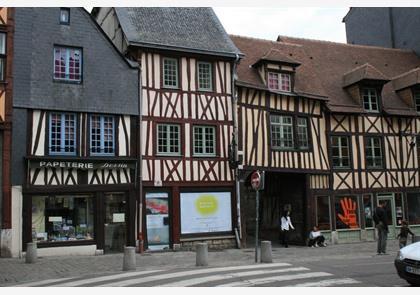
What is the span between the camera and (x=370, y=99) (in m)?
21.9

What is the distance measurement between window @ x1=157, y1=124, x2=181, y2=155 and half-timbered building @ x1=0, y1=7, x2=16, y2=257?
494 cm

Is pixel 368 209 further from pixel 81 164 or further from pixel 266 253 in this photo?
pixel 81 164

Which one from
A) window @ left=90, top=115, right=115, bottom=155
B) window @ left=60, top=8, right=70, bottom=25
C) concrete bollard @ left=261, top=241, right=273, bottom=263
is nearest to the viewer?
concrete bollard @ left=261, top=241, right=273, bottom=263

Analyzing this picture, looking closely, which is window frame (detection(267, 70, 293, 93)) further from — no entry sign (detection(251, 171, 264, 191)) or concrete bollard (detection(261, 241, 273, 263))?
concrete bollard (detection(261, 241, 273, 263))

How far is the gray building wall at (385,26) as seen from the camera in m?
26.2

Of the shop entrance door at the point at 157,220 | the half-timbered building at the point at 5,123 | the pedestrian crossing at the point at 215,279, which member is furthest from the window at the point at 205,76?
the pedestrian crossing at the point at 215,279

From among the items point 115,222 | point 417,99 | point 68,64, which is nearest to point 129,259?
point 115,222

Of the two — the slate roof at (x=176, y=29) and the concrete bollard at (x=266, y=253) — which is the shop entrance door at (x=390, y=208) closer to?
the slate roof at (x=176, y=29)

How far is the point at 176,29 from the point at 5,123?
724cm

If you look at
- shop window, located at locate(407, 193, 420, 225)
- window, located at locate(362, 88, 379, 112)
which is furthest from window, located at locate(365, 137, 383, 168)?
shop window, located at locate(407, 193, 420, 225)

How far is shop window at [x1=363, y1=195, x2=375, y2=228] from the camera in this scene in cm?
2102

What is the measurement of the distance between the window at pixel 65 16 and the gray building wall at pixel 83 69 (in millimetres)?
132

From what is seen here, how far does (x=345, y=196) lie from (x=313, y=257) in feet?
22.1

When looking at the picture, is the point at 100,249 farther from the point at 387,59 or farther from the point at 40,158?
the point at 387,59
